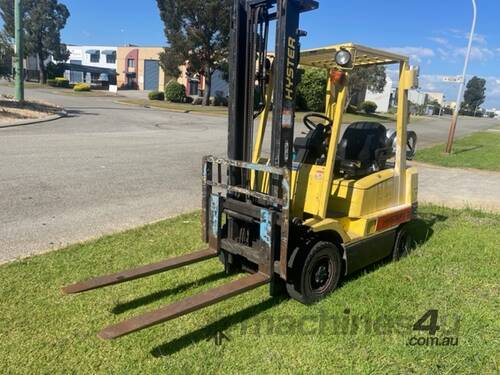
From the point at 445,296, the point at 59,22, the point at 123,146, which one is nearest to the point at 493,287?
the point at 445,296

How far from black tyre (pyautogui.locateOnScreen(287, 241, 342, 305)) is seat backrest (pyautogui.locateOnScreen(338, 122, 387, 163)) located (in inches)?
43.7

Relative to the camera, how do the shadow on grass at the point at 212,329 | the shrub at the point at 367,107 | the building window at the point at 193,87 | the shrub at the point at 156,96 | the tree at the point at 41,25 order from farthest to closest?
the building window at the point at 193,87, the tree at the point at 41,25, the shrub at the point at 367,107, the shrub at the point at 156,96, the shadow on grass at the point at 212,329

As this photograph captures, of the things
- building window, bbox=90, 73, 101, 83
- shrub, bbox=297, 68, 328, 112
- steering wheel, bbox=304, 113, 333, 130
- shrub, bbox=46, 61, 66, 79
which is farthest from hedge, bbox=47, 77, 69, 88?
steering wheel, bbox=304, 113, 333, 130

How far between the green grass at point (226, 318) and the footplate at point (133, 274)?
22 cm

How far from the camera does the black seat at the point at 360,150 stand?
15.5 feet

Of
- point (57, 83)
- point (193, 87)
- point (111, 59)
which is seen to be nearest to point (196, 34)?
point (193, 87)

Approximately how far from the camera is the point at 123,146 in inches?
535

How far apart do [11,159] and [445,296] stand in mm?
9408

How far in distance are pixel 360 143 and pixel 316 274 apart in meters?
1.57

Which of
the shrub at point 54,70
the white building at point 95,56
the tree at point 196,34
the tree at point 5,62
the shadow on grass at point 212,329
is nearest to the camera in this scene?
the shadow on grass at point 212,329

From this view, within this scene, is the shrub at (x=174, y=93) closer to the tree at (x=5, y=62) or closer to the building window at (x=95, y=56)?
the tree at (x=5, y=62)

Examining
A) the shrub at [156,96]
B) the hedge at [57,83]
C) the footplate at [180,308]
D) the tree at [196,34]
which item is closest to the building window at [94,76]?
the hedge at [57,83]

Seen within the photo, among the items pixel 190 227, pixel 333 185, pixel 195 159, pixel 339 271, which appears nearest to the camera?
pixel 339 271

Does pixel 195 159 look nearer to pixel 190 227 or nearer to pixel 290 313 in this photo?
pixel 190 227
